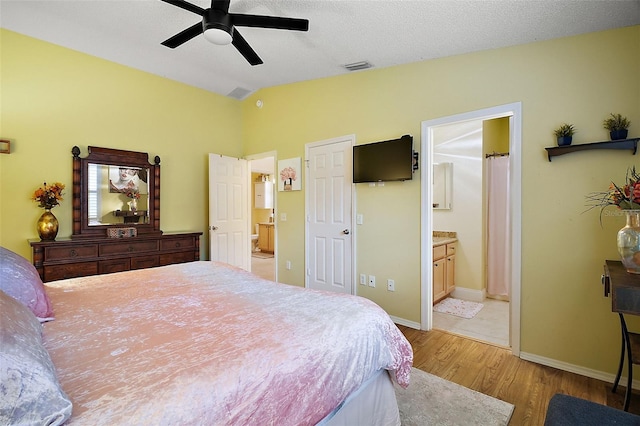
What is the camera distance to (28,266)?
5.18ft

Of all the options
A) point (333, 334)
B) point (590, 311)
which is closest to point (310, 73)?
point (333, 334)

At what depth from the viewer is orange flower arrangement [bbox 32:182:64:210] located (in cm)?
312

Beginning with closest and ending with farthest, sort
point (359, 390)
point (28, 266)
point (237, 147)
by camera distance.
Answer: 1. point (359, 390)
2. point (28, 266)
3. point (237, 147)

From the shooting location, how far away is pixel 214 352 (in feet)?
3.47

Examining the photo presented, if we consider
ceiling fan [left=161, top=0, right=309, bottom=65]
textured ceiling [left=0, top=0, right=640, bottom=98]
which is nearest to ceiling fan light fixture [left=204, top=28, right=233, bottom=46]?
ceiling fan [left=161, top=0, right=309, bottom=65]

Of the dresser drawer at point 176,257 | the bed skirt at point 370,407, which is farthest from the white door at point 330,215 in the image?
the bed skirt at point 370,407

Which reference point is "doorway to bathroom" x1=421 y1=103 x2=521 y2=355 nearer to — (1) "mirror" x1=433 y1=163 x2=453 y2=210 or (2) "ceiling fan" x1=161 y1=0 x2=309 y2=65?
(1) "mirror" x1=433 y1=163 x2=453 y2=210

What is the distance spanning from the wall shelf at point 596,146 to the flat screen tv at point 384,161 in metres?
1.16

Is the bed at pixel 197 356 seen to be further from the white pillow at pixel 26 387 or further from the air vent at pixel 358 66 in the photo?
the air vent at pixel 358 66

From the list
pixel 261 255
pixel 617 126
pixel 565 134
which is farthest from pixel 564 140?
pixel 261 255

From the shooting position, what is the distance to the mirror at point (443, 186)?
4.36 m

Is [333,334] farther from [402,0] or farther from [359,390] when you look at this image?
[402,0]

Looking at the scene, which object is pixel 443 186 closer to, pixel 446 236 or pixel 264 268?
pixel 446 236

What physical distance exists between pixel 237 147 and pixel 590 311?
16.0 ft
